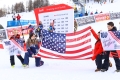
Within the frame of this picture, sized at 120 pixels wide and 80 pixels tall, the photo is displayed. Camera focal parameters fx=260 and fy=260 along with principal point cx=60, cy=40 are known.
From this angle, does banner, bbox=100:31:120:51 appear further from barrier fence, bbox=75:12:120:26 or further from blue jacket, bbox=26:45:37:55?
barrier fence, bbox=75:12:120:26

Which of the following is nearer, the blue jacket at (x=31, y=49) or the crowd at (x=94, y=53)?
the crowd at (x=94, y=53)

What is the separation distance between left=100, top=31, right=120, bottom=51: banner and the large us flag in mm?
839

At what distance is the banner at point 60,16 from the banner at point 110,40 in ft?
14.9

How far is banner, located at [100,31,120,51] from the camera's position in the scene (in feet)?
23.6

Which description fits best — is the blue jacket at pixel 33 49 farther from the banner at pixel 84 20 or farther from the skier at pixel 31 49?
the banner at pixel 84 20

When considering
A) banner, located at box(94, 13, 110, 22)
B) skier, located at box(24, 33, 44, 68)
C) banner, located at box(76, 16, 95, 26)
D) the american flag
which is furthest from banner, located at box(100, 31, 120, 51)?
banner, located at box(94, 13, 110, 22)

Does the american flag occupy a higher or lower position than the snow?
higher

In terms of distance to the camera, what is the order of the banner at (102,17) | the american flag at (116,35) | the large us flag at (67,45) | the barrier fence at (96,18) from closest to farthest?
the american flag at (116,35) → the large us flag at (67,45) → the barrier fence at (96,18) → the banner at (102,17)

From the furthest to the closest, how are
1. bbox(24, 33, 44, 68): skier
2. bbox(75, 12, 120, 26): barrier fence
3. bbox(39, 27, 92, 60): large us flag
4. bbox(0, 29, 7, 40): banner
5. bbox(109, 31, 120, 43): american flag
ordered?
bbox(75, 12, 120, 26): barrier fence
bbox(0, 29, 7, 40): banner
bbox(24, 33, 44, 68): skier
bbox(39, 27, 92, 60): large us flag
bbox(109, 31, 120, 43): american flag

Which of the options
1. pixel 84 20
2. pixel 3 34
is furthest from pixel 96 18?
pixel 3 34

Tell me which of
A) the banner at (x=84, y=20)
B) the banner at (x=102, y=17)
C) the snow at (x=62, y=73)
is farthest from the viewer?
the banner at (x=102, y=17)

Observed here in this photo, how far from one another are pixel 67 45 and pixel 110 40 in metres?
1.59

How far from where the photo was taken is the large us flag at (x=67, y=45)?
26.6ft

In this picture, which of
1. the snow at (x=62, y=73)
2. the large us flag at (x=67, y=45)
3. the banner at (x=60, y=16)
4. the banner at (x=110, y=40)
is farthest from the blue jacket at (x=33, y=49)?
the banner at (x=60, y=16)
